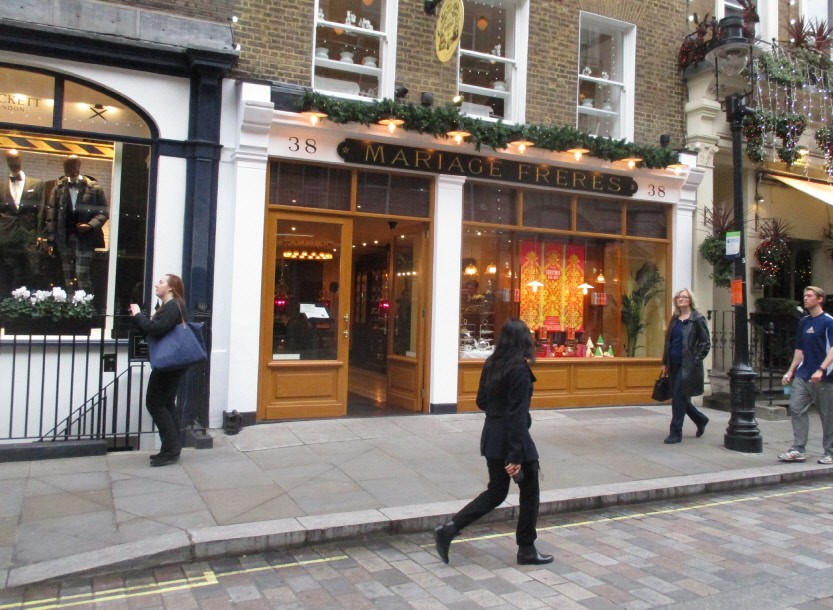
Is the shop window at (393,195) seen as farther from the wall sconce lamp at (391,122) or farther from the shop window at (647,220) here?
the shop window at (647,220)

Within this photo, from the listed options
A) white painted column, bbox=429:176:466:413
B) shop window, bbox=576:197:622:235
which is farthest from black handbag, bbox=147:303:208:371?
shop window, bbox=576:197:622:235

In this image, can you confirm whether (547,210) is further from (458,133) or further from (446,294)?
(446,294)

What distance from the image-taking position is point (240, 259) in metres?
8.80

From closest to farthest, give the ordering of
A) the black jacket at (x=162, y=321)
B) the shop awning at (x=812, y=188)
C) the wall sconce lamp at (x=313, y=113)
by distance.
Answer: the black jacket at (x=162, y=321) → the wall sconce lamp at (x=313, y=113) → the shop awning at (x=812, y=188)

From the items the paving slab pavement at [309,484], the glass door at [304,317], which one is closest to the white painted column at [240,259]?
the glass door at [304,317]

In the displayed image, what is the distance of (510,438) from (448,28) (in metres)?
6.69

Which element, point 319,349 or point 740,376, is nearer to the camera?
point 740,376

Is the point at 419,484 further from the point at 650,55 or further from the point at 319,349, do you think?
the point at 650,55

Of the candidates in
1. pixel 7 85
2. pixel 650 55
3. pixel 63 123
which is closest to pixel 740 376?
pixel 650 55

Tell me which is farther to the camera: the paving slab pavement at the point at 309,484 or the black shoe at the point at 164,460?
the black shoe at the point at 164,460

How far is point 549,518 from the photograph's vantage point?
611 cm

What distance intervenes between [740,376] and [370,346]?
19.2 feet

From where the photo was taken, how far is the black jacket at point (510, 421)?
4.56 m

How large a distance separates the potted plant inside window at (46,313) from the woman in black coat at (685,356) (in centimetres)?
719
